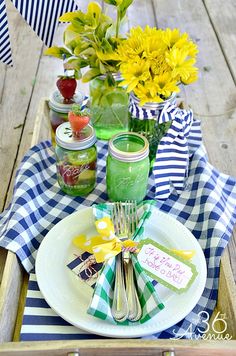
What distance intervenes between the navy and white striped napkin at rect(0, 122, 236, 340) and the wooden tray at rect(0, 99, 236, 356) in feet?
0.08

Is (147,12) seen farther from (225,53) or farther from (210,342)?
(210,342)

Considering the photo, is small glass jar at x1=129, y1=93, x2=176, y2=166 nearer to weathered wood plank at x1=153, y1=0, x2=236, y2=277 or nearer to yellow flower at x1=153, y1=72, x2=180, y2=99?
yellow flower at x1=153, y1=72, x2=180, y2=99

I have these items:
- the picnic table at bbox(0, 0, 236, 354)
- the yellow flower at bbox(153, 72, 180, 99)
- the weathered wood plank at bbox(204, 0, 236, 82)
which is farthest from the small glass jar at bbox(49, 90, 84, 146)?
the weathered wood plank at bbox(204, 0, 236, 82)

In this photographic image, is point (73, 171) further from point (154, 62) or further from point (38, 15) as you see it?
point (38, 15)

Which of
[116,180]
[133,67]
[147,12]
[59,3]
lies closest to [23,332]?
[116,180]

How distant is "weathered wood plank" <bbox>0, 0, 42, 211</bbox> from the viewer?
1179 millimetres

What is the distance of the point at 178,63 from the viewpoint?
0.74 m

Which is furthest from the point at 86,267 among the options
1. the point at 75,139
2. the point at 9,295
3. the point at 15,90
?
the point at 15,90

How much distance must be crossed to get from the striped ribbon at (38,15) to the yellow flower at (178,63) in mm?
331

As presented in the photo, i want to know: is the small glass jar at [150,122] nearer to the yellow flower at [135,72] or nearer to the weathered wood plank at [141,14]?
the yellow flower at [135,72]

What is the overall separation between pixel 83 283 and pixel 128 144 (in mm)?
278

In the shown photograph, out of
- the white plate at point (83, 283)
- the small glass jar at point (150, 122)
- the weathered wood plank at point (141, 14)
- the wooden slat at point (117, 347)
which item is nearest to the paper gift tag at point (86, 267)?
the white plate at point (83, 283)

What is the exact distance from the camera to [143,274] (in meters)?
0.67

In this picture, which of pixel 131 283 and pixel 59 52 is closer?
pixel 131 283
